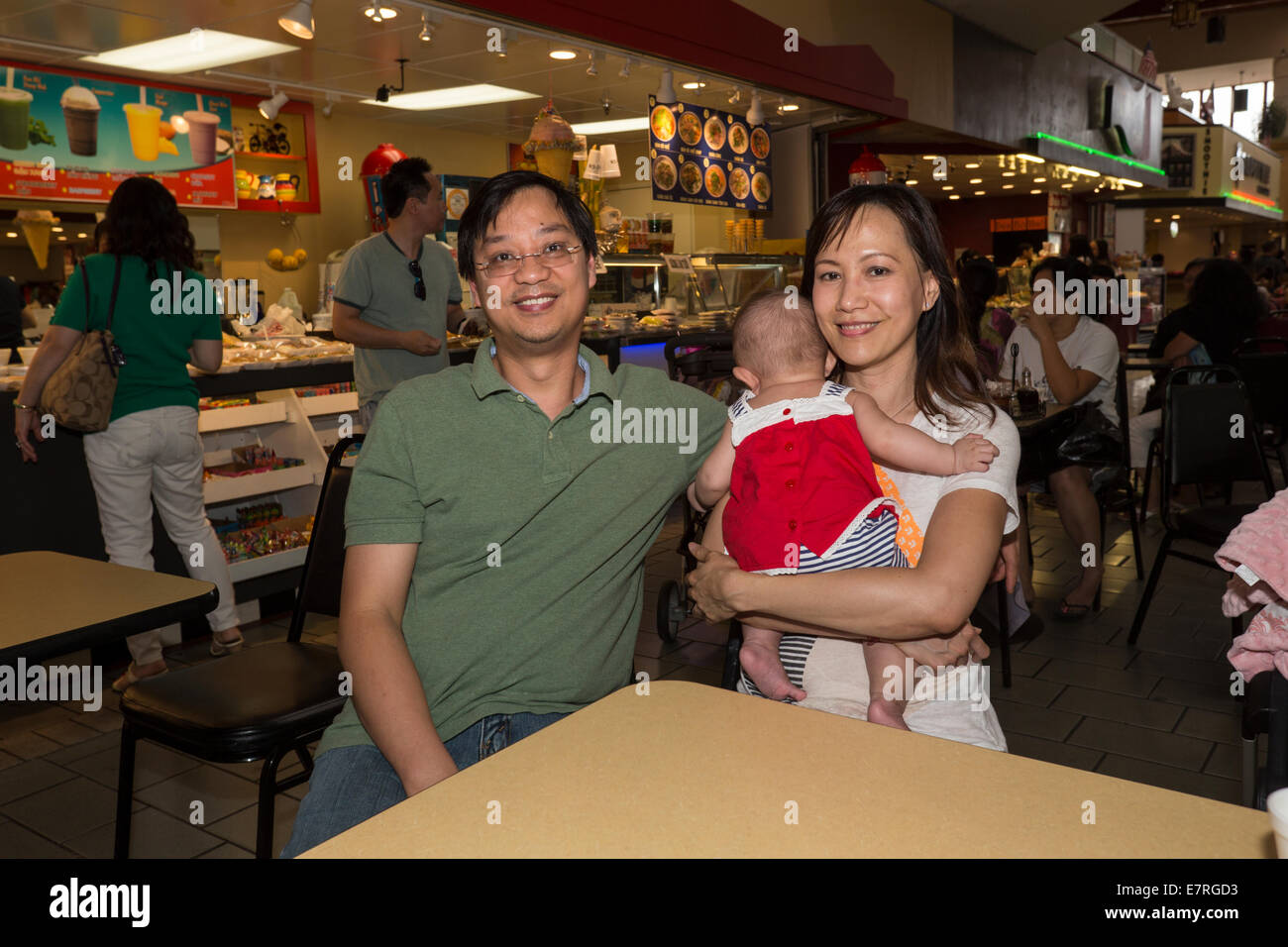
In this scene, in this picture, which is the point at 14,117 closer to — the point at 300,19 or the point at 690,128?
the point at 300,19

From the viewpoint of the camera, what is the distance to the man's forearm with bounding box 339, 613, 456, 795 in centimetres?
161

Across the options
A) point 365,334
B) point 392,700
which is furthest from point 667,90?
point 392,700

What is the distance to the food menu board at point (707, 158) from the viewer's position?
7.20 meters

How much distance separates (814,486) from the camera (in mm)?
1825

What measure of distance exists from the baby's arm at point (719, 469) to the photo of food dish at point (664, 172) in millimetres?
5543

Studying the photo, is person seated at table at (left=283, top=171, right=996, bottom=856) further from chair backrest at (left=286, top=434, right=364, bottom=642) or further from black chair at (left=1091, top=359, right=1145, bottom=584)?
black chair at (left=1091, top=359, right=1145, bottom=584)

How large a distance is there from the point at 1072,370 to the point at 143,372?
409 cm

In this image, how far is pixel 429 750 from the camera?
1614 mm

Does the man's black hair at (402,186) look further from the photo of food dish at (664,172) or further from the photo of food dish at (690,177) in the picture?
the photo of food dish at (690,177)

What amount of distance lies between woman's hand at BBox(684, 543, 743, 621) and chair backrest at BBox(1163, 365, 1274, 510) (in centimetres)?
293

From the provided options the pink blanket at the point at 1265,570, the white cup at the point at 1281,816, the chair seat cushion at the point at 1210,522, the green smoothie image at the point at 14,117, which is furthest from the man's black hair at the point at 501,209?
the green smoothie image at the point at 14,117

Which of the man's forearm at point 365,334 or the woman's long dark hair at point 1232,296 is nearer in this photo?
the man's forearm at point 365,334

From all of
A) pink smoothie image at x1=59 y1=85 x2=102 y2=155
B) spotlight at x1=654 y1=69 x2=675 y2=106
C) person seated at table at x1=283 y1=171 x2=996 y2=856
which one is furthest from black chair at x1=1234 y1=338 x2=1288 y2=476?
pink smoothie image at x1=59 y1=85 x2=102 y2=155
